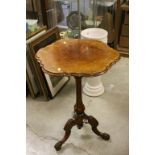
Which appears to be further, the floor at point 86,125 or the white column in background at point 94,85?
the white column in background at point 94,85

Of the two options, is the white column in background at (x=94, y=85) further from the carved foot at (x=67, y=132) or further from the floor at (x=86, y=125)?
the carved foot at (x=67, y=132)

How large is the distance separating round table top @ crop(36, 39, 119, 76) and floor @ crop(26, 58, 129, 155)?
69 cm

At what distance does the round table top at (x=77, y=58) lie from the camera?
1.39 meters

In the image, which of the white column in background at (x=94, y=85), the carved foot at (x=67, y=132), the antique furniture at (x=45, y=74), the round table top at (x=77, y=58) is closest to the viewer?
the round table top at (x=77, y=58)

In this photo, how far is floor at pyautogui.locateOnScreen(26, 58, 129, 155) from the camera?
178cm

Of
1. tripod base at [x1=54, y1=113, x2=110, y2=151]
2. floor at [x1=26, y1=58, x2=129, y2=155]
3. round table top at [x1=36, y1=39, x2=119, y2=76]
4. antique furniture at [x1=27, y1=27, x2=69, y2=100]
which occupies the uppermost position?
round table top at [x1=36, y1=39, x2=119, y2=76]

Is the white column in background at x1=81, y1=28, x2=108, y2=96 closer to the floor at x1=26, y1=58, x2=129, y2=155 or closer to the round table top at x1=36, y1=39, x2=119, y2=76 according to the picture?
the floor at x1=26, y1=58, x2=129, y2=155

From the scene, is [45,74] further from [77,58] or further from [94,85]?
[77,58]

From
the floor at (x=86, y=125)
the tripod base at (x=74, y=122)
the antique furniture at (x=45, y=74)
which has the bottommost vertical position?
the floor at (x=86, y=125)

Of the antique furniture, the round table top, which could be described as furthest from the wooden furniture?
the antique furniture

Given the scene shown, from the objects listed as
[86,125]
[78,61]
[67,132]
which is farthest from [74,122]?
[78,61]

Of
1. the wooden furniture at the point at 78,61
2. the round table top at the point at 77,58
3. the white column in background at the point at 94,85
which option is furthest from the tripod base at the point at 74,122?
the white column in background at the point at 94,85

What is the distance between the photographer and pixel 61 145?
1777 millimetres
